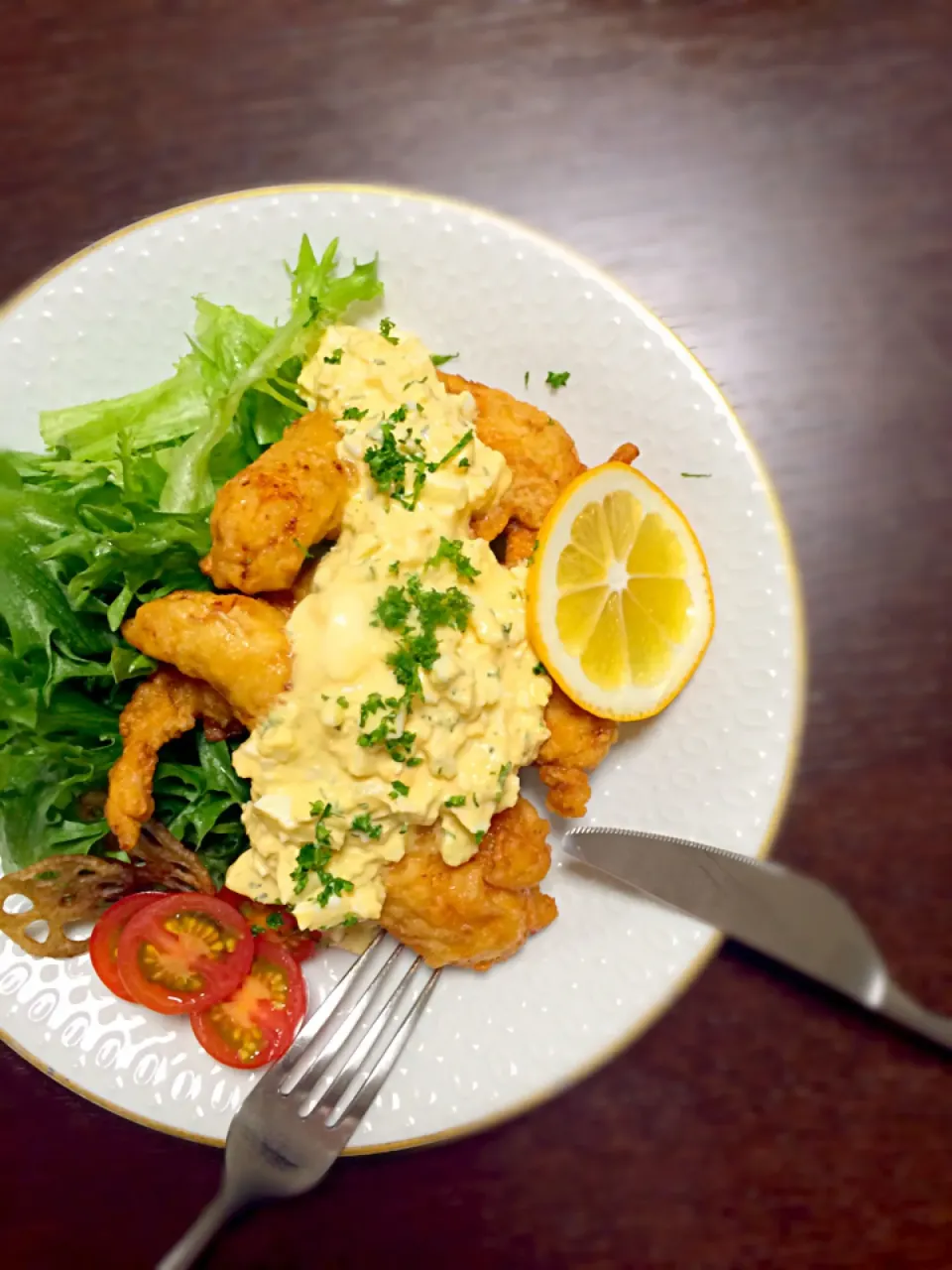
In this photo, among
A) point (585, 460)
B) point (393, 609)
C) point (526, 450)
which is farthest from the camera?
point (585, 460)

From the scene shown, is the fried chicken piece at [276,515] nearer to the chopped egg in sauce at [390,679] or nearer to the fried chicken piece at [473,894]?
Result: the chopped egg in sauce at [390,679]

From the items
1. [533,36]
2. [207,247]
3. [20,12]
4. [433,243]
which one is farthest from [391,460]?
[20,12]

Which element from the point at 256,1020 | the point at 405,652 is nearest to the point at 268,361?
the point at 405,652

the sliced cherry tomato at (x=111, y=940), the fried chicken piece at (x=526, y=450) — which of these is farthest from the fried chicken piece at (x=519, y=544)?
the sliced cherry tomato at (x=111, y=940)

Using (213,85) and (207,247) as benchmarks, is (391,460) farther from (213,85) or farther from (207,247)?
(213,85)

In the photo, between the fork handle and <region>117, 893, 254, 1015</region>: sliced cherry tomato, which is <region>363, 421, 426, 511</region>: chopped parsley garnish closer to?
<region>117, 893, 254, 1015</region>: sliced cherry tomato

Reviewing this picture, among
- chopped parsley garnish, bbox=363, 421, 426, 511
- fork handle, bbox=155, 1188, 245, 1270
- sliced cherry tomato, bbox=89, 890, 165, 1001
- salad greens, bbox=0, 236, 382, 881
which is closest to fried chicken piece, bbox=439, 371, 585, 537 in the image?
chopped parsley garnish, bbox=363, 421, 426, 511

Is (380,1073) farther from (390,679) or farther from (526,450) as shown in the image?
(526,450)
